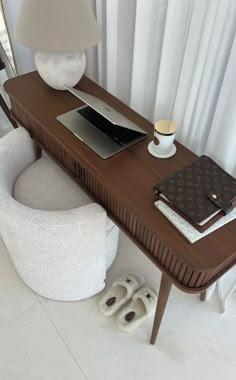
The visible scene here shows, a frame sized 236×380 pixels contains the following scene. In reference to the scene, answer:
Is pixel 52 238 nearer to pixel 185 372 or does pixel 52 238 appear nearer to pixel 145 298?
pixel 145 298

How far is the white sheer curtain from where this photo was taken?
97 centimetres

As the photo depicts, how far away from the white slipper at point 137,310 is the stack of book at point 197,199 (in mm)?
640

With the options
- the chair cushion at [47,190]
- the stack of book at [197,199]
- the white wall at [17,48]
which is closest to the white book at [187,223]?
the stack of book at [197,199]

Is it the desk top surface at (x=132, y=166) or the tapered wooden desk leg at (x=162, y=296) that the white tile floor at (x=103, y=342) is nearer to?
the tapered wooden desk leg at (x=162, y=296)

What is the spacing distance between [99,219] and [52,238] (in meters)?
0.17

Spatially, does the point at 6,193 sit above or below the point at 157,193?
below

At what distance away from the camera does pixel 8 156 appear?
1.30 m

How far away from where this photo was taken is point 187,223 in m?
0.89

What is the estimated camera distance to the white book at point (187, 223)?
0.87 metres

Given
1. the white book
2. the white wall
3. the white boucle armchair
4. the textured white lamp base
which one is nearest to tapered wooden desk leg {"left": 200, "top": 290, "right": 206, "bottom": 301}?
the white boucle armchair

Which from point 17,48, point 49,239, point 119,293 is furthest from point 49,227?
point 17,48

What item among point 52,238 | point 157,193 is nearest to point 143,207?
point 157,193

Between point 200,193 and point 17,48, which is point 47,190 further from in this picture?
point 17,48

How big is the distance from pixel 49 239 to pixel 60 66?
0.65 meters
